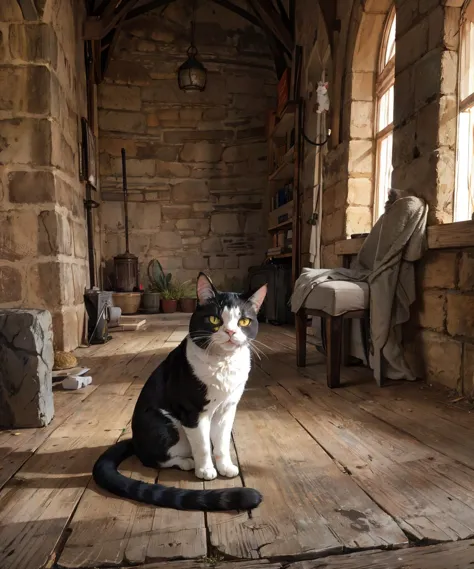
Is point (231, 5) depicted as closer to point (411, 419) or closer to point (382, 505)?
point (411, 419)

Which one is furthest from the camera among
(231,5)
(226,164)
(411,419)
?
(226,164)

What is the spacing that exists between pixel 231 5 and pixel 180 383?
5655mm

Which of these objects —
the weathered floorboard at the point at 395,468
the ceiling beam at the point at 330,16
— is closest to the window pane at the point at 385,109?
the ceiling beam at the point at 330,16

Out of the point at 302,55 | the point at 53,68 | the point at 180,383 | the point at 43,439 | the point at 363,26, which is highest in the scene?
the point at 302,55

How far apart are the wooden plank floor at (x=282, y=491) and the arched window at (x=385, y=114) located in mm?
1623

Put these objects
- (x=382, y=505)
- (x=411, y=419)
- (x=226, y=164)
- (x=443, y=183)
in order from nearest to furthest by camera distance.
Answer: (x=382, y=505)
(x=411, y=419)
(x=443, y=183)
(x=226, y=164)

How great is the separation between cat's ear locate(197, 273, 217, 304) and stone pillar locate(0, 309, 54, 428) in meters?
0.79

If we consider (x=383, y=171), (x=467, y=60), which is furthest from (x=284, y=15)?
(x=467, y=60)

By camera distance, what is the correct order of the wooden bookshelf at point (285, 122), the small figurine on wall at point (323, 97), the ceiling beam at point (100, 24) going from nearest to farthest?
the small figurine on wall at point (323, 97), the ceiling beam at point (100, 24), the wooden bookshelf at point (285, 122)

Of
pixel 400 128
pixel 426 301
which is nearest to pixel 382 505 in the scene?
pixel 426 301

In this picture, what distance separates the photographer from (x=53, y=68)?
2758 millimetres

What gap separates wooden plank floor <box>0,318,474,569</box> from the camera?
2.72ft

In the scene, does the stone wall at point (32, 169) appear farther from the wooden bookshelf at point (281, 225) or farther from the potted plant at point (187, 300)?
the potted plant at point (187, 300)

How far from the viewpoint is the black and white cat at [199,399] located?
1.08 meters
